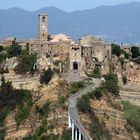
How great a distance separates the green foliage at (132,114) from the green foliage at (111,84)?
1024 mm

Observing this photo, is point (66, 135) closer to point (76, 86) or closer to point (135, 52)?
point (76, 86)

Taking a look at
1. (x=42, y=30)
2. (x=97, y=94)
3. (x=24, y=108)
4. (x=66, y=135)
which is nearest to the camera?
(x=66, y=135)

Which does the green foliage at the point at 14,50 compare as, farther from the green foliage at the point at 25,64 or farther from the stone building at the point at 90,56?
the stone building at the point at 90,56

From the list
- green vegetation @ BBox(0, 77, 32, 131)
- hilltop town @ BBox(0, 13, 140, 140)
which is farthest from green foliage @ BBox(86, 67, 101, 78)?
green vegetation @ BBox(0, 77, 32, 131)

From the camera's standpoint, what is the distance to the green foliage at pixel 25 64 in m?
51.0

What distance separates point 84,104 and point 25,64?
23.3 feet

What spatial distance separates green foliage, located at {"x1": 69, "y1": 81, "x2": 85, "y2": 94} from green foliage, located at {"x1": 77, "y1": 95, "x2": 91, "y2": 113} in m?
1.15

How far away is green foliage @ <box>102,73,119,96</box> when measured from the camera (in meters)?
50.2

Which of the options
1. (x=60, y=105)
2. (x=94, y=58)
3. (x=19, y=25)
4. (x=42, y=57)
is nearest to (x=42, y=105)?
(x=60, y=105)

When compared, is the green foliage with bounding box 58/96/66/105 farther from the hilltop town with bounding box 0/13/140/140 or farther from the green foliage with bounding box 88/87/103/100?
the green foliage with bounding box 88/87/103/100

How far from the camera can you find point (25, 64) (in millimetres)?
51344

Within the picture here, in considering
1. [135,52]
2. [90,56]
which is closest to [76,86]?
[90,56]

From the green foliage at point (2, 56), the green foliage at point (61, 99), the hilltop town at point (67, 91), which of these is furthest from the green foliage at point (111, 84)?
the green foliage at point (2, 56)

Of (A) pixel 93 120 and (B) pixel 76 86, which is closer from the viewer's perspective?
(A) pixel 93 120
